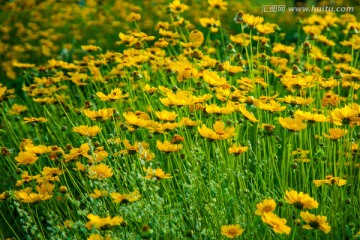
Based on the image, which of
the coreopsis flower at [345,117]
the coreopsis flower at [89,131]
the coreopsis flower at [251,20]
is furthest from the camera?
the coreopsis flower at [251,20]

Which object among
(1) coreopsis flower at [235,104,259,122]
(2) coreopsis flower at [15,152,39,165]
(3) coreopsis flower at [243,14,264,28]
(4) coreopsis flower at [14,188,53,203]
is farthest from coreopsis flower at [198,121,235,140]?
(3) coreopsis flower at [243,14,264,28]

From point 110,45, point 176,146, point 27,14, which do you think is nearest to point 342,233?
point 176,146

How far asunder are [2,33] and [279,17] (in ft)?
11.8

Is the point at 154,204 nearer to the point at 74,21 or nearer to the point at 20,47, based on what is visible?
the point at 20,47

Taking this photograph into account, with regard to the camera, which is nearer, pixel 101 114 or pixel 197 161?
pixel 101 114

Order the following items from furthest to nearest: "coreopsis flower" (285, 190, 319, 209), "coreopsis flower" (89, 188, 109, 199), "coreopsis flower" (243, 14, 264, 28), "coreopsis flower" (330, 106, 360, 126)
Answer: "coreopsis flower" (243, 14, 264, 28) → "coreopsis flower" (330, 106, 360, 126) → "coreopsis flower" (89, 188, 109, 199) → "coreopsis flower" (285, 190, 319, 209)

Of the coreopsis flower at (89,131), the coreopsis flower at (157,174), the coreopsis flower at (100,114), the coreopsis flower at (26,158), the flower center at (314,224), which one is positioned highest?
the coreopsis flower at (100,114)

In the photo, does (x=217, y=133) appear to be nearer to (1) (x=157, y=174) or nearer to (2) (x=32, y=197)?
(1) (x=157, y=174)

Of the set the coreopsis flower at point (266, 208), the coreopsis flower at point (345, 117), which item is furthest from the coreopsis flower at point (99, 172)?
the coreopsis flower at point (345, 117)

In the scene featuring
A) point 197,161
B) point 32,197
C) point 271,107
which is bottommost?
point 197,161

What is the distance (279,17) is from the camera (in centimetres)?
722

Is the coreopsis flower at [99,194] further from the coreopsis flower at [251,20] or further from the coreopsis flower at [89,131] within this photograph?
the coreopsis flower at [251,20]

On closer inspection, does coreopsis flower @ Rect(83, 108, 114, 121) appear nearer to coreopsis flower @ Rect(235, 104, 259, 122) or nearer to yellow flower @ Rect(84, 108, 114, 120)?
yellow flower @ Rect(84, 108, 114, 120)

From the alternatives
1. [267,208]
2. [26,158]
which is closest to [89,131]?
[26,158]
